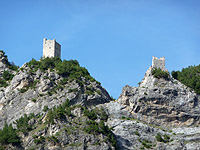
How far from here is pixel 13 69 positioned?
382 ft

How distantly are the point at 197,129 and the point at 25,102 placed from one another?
102 feet

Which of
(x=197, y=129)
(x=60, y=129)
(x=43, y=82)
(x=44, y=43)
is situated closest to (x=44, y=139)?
(x=60, y=129)

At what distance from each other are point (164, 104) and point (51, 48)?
29.5m

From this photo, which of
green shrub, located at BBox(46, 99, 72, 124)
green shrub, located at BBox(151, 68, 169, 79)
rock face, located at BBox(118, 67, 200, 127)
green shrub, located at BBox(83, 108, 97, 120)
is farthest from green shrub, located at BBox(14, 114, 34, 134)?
green shrub, located at BBox(151, 68, 169, 79)

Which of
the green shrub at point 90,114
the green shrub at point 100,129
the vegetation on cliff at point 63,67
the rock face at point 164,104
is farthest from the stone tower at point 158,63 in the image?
the green shrub at point 100,129

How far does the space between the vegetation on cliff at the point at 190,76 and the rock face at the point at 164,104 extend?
1471 mm

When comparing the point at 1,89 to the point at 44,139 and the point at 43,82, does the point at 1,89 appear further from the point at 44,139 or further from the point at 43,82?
the point at 44,139

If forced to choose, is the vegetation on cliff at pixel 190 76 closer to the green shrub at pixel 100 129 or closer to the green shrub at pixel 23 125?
the green shrub at pixel 100 129

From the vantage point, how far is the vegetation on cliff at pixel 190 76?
104 meters

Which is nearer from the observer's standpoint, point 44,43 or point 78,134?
point 78,134

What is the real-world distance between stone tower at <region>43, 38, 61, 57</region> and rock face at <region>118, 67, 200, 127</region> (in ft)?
67.2

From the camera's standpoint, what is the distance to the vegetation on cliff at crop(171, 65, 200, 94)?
104 m

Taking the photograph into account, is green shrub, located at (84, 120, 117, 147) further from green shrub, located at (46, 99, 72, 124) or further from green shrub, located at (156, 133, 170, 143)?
green shrub, located at (156, 133, 170, 143)

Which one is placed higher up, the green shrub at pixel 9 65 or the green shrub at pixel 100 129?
the green shrub at pixel 9 65
